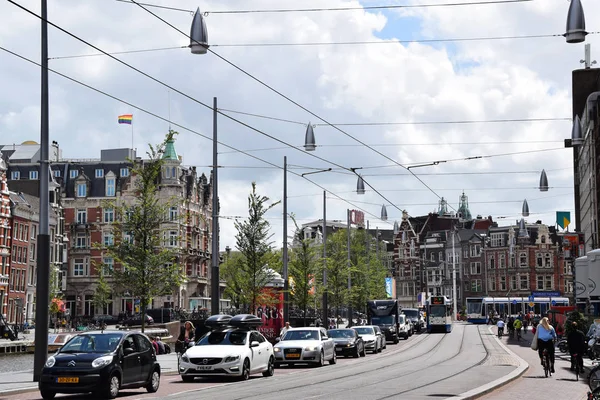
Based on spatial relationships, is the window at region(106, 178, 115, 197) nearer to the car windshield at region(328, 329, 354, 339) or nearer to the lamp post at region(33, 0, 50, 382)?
the car windshield at region(328, 329, 354, 339)

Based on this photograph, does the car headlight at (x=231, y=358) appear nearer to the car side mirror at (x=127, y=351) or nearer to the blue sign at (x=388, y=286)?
the car side mirror at (x=127, y=351)

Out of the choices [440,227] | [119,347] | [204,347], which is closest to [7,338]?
[204,347]

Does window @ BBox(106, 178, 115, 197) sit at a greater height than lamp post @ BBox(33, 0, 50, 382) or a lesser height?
greater

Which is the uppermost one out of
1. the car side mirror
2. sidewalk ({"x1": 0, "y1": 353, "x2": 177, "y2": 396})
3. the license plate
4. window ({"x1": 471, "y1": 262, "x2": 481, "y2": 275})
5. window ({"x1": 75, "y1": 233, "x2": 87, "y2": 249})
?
window ({"x1": 75, "y1": 233, "x2": 87, "y2": 249})

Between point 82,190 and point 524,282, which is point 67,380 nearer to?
point 82,190

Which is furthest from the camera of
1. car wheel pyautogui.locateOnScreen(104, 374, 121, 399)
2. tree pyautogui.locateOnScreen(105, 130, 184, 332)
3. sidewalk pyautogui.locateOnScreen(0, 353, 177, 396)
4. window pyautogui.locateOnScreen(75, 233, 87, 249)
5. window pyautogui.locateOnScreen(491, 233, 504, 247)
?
window pyautogui.locateOnScreen(491, 233, 504, 247)

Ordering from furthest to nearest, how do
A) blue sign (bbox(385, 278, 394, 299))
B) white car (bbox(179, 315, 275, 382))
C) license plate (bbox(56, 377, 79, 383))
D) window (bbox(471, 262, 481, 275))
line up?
window (bbox(471, 262, 481, 275)) → blue sign (bbox(385, 278, 394, 299)) → white car (bbox(179, 315, 275, 382)) → license plate (bbox(56, 377, 79, 383))

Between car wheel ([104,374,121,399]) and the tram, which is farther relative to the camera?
the tram

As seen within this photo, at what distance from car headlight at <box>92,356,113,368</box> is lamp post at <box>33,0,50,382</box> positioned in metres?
3.64

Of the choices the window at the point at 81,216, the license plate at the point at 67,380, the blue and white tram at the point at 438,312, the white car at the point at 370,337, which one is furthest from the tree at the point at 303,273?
the window at the point at 81,216

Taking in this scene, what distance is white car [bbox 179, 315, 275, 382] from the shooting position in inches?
1038

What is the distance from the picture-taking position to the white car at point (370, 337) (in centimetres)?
4900

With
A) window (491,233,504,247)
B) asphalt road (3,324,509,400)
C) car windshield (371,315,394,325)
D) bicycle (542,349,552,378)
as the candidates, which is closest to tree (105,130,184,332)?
asphalt road (3,324,509,400)

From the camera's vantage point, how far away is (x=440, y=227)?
163 m
